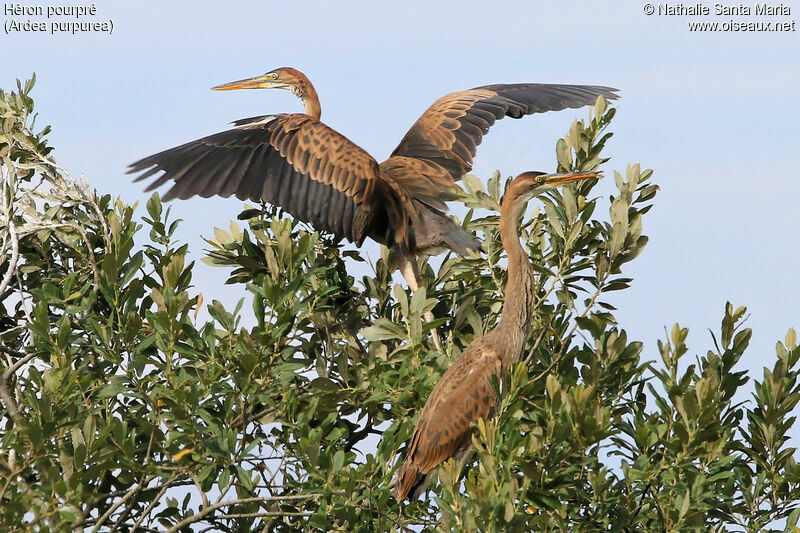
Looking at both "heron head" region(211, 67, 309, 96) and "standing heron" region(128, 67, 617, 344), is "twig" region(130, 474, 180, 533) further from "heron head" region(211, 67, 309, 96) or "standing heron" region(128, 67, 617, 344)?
"heron head" region(211, 67, 309, 96)

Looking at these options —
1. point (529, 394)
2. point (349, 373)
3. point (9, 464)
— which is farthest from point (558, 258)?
point (9, 464)

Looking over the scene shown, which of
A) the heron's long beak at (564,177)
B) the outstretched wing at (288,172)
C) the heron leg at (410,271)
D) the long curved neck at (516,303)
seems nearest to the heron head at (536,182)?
the heron's long beak at (564,177)

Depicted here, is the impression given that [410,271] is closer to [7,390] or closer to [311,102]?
[7,390]

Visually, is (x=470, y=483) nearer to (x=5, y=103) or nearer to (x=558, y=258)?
(x=558, y=258)

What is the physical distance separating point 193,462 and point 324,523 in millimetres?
714

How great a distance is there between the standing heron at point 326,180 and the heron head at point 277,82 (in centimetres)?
165

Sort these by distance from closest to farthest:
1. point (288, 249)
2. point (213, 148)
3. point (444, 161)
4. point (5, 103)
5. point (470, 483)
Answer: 1. point (470, 483)
2. point (288, 249)
3. point (5, 103)
4. point (213, 148)
5. point (444, 161)

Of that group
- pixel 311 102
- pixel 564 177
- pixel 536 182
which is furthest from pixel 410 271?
pixel 311 102

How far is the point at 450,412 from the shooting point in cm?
529

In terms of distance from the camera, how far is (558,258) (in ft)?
17.6

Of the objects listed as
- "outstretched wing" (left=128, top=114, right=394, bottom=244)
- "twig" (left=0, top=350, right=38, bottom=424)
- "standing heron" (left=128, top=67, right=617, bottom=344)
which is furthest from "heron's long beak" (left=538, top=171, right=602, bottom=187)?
"twig" (left=0, top=350, right=38, bottom=424)

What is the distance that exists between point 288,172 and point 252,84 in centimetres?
251

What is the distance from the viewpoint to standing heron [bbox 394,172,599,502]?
526 centimetres

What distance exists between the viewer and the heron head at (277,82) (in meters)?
8.91
